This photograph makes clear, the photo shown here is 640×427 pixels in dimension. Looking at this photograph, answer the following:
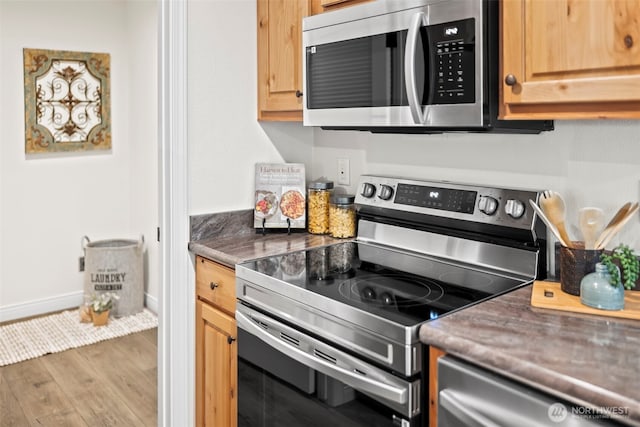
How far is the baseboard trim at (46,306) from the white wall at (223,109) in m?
2.04

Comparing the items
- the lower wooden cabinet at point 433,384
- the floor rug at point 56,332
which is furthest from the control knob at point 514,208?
the floor rug at point 56,332

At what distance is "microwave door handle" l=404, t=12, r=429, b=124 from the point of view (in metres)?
1.57

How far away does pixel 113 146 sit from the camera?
420cm

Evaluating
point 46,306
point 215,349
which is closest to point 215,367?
point 215,349

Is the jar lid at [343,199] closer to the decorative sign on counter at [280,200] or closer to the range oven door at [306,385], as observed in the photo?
the decorative sign on counter at [280,200]

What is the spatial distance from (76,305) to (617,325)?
3.84 meters

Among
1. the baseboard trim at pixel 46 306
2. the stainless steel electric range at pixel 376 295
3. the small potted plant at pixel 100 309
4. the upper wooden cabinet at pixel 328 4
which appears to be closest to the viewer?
the stainless steel electric range at pixel 376 295

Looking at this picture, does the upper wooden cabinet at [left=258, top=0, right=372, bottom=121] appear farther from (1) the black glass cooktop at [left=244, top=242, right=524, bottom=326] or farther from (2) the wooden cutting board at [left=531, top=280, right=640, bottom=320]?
(2) the wooden cutting board at [left=531, top=280, right=640, bottom=320]

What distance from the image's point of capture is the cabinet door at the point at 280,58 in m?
2.10

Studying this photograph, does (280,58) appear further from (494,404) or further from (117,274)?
(117,274)

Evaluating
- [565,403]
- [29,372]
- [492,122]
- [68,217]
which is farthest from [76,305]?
[565,403]

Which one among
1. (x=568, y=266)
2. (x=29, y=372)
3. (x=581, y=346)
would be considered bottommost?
(x=29, y=372)

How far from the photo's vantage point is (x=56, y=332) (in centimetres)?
366

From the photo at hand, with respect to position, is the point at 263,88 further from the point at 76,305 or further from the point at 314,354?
the point at 76,305
